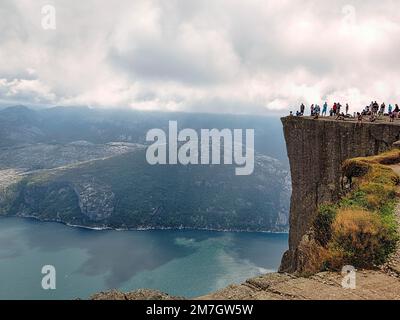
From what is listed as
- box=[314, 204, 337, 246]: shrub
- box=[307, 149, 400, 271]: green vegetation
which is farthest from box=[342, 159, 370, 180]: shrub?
box=[314, 204, 337, 246]: shrub

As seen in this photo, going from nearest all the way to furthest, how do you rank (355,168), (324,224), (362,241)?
(362,241) → (324,224) → (355,168)

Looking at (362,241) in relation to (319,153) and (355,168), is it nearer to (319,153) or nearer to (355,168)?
(355,168)

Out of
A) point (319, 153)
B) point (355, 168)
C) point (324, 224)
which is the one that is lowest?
point (324, 224)

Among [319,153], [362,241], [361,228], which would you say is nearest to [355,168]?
[319,153]
